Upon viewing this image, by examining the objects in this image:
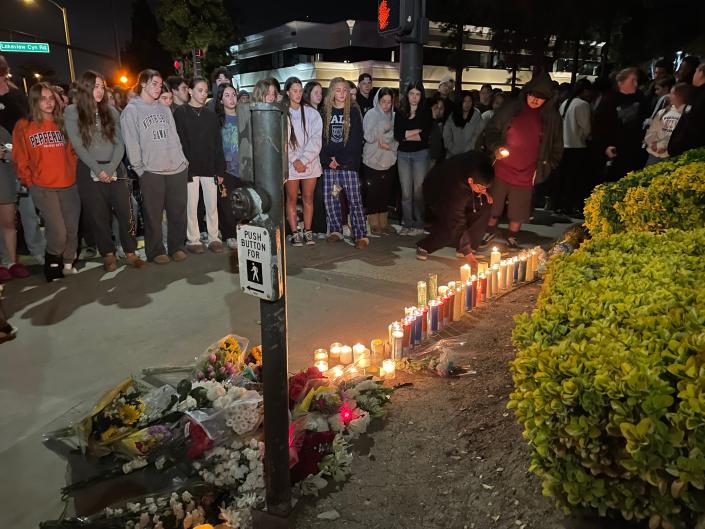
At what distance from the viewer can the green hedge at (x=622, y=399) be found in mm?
1778

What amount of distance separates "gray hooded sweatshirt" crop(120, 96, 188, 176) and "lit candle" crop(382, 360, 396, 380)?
4.04 meters

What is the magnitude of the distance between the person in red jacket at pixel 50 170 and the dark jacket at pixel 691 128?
6.60m

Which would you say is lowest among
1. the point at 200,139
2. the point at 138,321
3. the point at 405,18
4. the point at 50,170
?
the point at 138,321

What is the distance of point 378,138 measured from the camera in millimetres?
8070

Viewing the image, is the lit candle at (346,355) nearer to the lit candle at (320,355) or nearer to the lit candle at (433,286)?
the lit candle at (320,355)

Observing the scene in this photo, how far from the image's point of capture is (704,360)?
1.82m

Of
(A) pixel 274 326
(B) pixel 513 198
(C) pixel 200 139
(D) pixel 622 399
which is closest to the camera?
(D) pixel 622 399

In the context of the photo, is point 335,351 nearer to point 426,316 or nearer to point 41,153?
point 426,316

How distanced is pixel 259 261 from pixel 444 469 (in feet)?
5.12

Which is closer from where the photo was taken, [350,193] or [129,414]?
[129,414]

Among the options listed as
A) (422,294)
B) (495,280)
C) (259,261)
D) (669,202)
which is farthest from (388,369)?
(669,202)

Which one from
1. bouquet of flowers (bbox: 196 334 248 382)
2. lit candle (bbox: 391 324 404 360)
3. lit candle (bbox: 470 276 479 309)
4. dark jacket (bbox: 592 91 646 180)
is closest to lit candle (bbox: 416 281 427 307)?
lit candle (bbox: 470 276 479 309)

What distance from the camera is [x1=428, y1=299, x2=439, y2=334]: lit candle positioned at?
15.7ft

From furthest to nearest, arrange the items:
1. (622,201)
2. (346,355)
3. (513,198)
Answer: (513,198), (622,201), (346,355)
